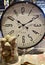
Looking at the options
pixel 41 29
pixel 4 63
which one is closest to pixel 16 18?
pixel 41 29

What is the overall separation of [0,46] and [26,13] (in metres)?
0.25

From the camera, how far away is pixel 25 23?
89cm

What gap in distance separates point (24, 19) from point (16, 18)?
0.05 m

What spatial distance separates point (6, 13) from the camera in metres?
0.89

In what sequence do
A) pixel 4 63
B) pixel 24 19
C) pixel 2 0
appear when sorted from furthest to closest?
1. pixel 2 0
2. pixel 24 19
3. pixel 4 63

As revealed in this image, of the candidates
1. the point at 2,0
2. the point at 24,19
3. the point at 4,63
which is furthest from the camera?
the point at 2,0

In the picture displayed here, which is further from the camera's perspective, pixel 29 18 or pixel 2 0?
pixel 2 0

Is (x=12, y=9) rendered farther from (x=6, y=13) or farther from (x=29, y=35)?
(x=29, y=35)

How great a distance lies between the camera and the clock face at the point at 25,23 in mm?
888

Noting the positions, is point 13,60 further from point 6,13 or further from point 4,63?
point 6,13

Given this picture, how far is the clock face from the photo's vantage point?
888 mm

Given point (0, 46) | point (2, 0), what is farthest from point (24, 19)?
point (2, 0)

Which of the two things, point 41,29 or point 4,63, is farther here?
point 41,29

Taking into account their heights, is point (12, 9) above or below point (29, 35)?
above
